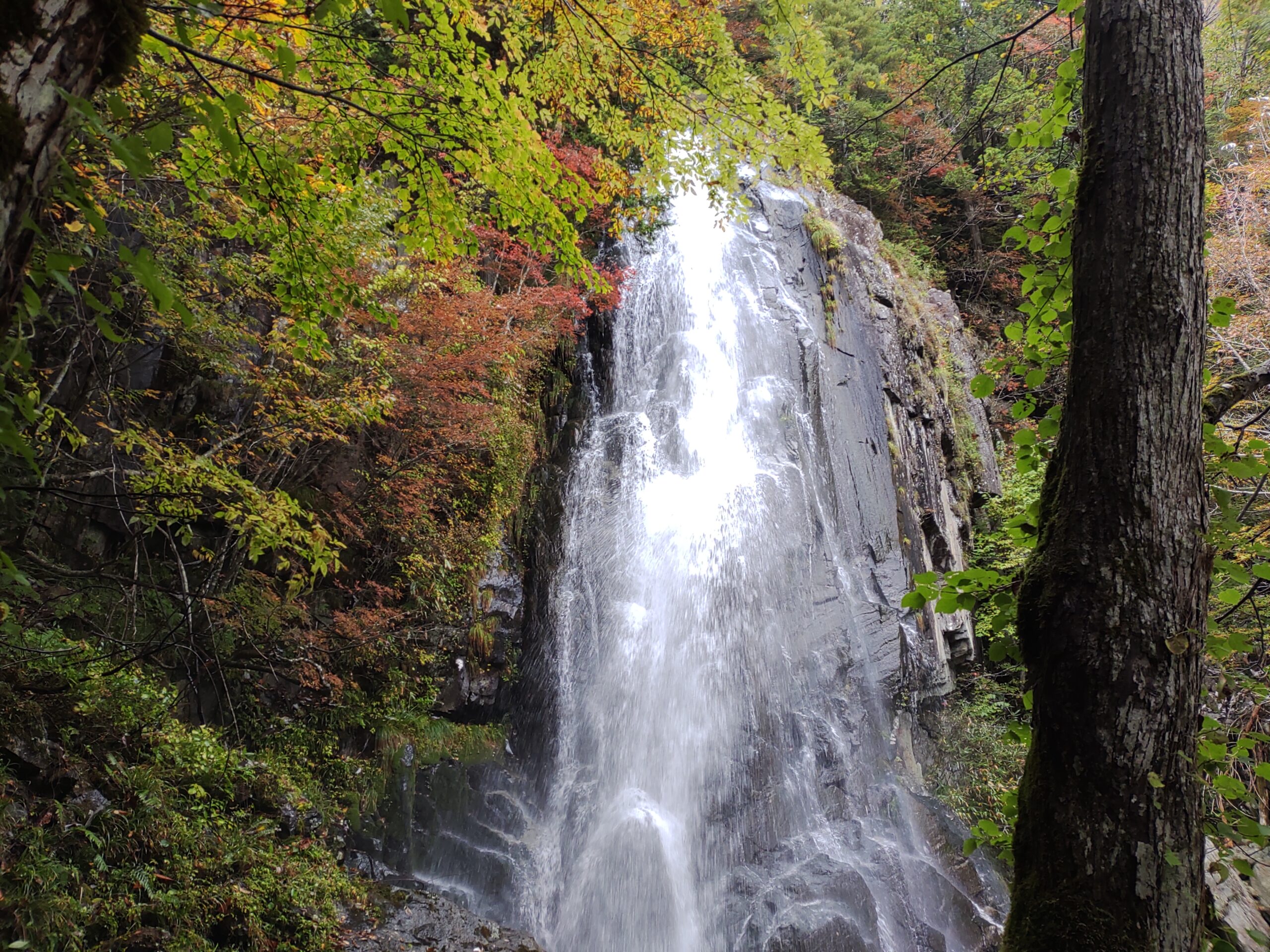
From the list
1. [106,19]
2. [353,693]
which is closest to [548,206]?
[106,19]

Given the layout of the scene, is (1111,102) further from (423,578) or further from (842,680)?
(842,680)

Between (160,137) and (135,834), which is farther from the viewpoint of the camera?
(135,834)

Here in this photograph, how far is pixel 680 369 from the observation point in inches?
456

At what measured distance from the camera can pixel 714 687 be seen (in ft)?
28.3

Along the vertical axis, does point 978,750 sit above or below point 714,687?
below

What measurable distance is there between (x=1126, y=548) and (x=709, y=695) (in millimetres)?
7497

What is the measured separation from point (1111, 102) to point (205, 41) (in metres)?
5.31

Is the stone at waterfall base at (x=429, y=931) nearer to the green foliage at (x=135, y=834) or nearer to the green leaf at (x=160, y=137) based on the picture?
the green foliage at (x=135, y=834)

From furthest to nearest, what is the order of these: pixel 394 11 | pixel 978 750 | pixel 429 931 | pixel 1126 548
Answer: pixel 978 750 → pixel 429 931 → pixel 394 11 → pixel 1126 548

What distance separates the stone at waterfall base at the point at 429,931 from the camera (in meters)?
4.86

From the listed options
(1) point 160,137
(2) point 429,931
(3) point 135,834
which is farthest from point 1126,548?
(2) point 429,931

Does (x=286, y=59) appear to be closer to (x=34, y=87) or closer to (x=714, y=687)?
(x=34, y=87)

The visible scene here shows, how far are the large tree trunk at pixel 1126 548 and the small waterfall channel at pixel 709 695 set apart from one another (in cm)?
320

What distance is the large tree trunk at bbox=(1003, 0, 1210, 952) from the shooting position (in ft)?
4.75
